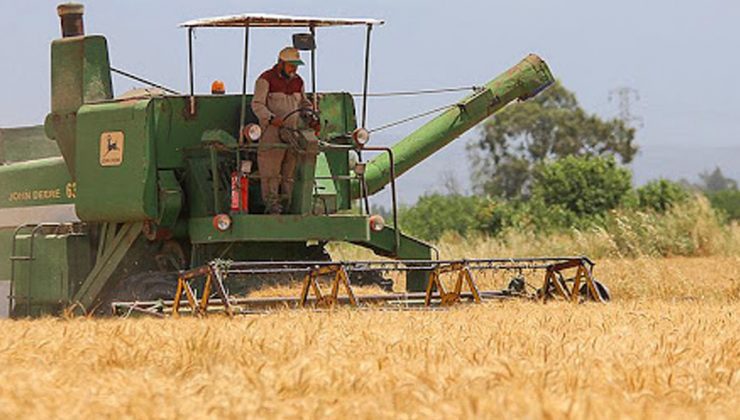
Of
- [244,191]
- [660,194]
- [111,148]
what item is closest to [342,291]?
[244,191]

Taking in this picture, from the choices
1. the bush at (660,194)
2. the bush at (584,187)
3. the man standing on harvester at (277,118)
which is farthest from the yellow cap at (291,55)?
the bush at (584,187)

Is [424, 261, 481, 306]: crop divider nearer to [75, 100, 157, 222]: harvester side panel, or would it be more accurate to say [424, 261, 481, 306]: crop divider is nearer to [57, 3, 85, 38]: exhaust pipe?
[75, 100, 157, 222]: harvester side panel

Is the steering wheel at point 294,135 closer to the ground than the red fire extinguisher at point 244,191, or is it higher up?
higher up

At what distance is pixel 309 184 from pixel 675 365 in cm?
706

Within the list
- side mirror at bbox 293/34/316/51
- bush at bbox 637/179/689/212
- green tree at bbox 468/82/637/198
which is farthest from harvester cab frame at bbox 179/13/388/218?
green tree at bbox 468/82/637/198

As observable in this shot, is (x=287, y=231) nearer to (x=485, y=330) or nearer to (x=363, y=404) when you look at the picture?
(x=485, y=330)

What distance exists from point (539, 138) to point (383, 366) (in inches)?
2968

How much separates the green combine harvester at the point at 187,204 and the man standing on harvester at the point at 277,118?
0.12 metres

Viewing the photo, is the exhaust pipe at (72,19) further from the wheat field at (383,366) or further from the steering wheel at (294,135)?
the wheat field at (383,366)

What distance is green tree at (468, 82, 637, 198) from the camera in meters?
79.6

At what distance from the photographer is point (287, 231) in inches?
587

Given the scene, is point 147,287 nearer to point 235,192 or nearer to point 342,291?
point 235,192

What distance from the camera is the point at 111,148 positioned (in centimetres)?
1541

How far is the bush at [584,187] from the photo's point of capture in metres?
41.3
